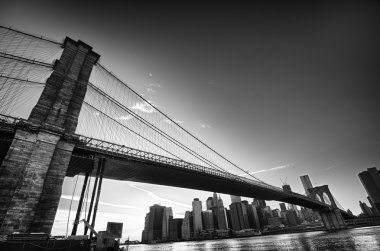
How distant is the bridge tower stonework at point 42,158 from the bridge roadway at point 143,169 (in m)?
1.56

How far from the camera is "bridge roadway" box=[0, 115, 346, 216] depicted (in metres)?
21.5

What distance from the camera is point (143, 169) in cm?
3003

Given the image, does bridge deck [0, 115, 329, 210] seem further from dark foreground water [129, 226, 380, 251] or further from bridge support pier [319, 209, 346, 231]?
bridge support pier [319, 209, 346, 231]

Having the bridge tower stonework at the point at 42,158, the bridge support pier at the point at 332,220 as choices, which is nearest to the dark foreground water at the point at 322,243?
the bridge support pier at the point at 332,220

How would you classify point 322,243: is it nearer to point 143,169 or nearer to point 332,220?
point 143,169

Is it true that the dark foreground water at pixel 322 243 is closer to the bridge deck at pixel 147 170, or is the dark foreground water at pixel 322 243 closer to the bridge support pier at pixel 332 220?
the bridge deck at pixel 147 170

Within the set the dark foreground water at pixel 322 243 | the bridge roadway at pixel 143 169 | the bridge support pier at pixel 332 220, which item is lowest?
A: the dark foreground water at pixel 322 243

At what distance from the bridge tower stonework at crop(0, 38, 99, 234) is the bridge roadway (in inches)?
61.3

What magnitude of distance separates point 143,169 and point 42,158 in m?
14.9

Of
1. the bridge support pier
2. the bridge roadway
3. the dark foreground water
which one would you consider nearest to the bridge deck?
the bridge roadway

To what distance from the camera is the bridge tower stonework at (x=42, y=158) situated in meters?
14.8

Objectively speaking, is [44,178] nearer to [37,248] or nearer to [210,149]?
[37,248]

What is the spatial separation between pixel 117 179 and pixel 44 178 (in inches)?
653

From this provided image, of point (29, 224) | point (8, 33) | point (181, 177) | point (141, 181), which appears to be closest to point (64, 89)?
point (8, 33)
